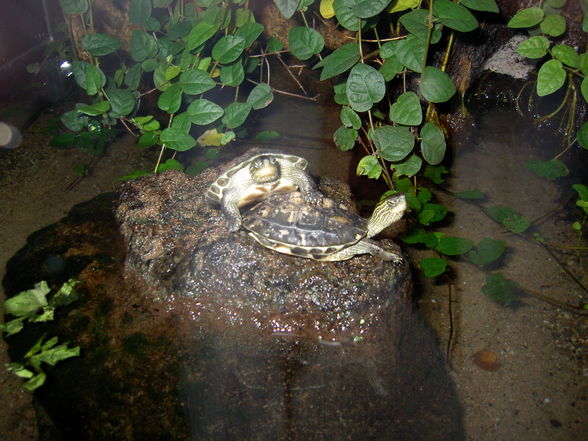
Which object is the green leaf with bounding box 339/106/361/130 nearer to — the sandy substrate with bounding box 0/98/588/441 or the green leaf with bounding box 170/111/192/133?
the sandy substrate with bounding box 0/98/588/441

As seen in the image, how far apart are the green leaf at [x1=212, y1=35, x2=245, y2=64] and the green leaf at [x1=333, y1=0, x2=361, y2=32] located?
2.51 ft

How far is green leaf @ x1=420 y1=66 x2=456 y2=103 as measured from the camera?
2.33m

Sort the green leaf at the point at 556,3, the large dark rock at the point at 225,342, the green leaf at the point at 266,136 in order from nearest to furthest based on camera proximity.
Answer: the large dark rock at the point at 225,342, the green leaf at the point at 556,3, the green leaf at the point at 266,136

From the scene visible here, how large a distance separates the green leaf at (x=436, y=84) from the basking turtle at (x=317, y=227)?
737mm

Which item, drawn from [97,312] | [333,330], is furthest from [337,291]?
[97,312]

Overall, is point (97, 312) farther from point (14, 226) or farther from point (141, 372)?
point (14, 226)

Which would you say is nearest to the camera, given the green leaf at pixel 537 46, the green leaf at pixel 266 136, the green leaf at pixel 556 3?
the green leaf at pixel 537 46

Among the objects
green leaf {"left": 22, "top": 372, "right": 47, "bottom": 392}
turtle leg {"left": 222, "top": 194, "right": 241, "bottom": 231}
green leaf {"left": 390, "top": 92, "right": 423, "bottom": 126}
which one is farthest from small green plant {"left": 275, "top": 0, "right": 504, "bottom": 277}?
green leaf {"left": 22, "top": 372, "right": 47, "bottom": 392}

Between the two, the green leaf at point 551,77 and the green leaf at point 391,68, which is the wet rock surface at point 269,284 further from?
the green leaf at point 551,77

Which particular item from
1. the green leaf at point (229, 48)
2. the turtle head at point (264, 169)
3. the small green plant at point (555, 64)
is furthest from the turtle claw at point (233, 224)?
the small green plant at point (555, 64)

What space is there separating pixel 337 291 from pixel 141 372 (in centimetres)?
111

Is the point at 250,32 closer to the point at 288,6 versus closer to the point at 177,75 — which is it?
the point at 288,6

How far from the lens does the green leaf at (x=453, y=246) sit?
98.5 inches

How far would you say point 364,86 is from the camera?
2.55 metres
